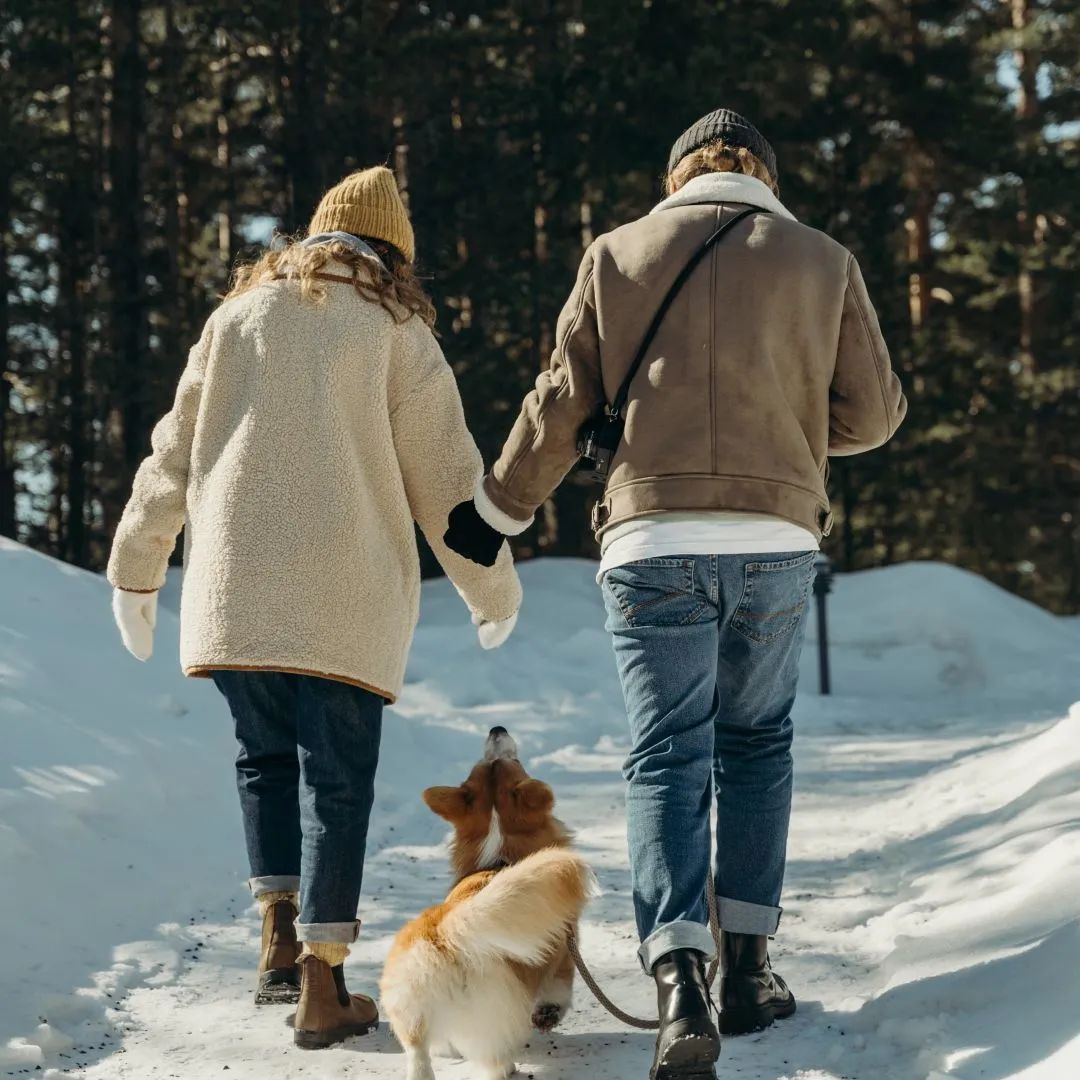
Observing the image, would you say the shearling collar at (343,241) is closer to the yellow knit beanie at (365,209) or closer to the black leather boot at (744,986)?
the yellow knit beanie at (365,209)

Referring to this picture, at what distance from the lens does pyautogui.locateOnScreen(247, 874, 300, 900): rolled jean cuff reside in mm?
3445

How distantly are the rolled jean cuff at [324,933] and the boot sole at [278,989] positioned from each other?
31 centimetres

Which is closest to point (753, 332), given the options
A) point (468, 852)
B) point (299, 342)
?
point (299, 342)

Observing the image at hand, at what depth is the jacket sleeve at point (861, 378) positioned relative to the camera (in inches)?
120

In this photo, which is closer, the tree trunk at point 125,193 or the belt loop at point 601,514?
the belt loop at point 601,514

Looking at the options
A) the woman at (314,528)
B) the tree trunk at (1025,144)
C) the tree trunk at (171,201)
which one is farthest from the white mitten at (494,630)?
the tree trunk at (1025,144)

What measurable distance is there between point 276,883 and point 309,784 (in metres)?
0.34

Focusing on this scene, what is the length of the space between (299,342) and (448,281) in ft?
50.5

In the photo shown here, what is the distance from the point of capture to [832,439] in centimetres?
322

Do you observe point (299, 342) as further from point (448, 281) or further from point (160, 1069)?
point (448, 281)

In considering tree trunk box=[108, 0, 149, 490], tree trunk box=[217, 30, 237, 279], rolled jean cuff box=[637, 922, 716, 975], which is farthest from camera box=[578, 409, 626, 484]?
tree trunk box=[217, 30, 237, 279]

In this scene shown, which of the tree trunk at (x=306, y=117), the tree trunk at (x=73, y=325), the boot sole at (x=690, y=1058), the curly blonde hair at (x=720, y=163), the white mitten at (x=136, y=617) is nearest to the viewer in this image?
the boot sole at (x=690, y=1058)

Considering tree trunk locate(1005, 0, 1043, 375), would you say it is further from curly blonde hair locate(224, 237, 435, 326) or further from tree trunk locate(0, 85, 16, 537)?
curly blonde hair locate(224, 237, 435, 326)

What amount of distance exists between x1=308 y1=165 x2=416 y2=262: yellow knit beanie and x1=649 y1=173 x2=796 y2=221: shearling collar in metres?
0.76
